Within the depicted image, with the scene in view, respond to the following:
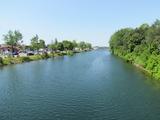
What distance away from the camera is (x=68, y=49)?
194m

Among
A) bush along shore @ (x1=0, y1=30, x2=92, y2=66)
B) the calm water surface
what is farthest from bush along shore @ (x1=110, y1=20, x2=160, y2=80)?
bush along shore @ (x1=0, y1=30, x2=92, y2=66)

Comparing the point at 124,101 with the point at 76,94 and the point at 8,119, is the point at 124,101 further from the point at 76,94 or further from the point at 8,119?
the point at 8,119

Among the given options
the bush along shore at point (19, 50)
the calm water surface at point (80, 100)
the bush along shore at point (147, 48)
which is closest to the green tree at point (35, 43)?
the bush along shore at point (19, 50)

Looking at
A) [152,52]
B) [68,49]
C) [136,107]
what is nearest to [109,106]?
[136,107]

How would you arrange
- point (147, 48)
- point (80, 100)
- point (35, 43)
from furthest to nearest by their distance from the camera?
point (35, 43) < point (147, 48) < point (80, 100)

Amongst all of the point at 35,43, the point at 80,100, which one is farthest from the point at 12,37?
the point at 80,100

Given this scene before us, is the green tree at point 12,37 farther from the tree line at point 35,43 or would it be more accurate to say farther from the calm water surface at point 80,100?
the calm water surface at point 80,100

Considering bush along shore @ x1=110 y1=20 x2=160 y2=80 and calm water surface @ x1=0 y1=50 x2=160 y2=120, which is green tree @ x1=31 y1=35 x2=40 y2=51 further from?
calm water surface @ x1=0 y1=50 x2=160 y2=120

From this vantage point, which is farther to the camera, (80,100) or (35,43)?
(35,43)

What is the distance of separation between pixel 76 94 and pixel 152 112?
1195cm

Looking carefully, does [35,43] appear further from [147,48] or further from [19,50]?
[147,48]

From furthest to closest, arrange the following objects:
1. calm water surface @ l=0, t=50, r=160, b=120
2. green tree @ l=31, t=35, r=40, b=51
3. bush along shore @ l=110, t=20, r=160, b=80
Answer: green tree @ l=31, t=35, r=40, b=51
bush along shore @ l=110, t=20, r=160, b=80
calm water surface @ l=0, t=50, r=160, b=120

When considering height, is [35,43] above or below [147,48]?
above

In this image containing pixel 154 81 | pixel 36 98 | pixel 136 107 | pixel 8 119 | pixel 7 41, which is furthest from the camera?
pixel 7 41
